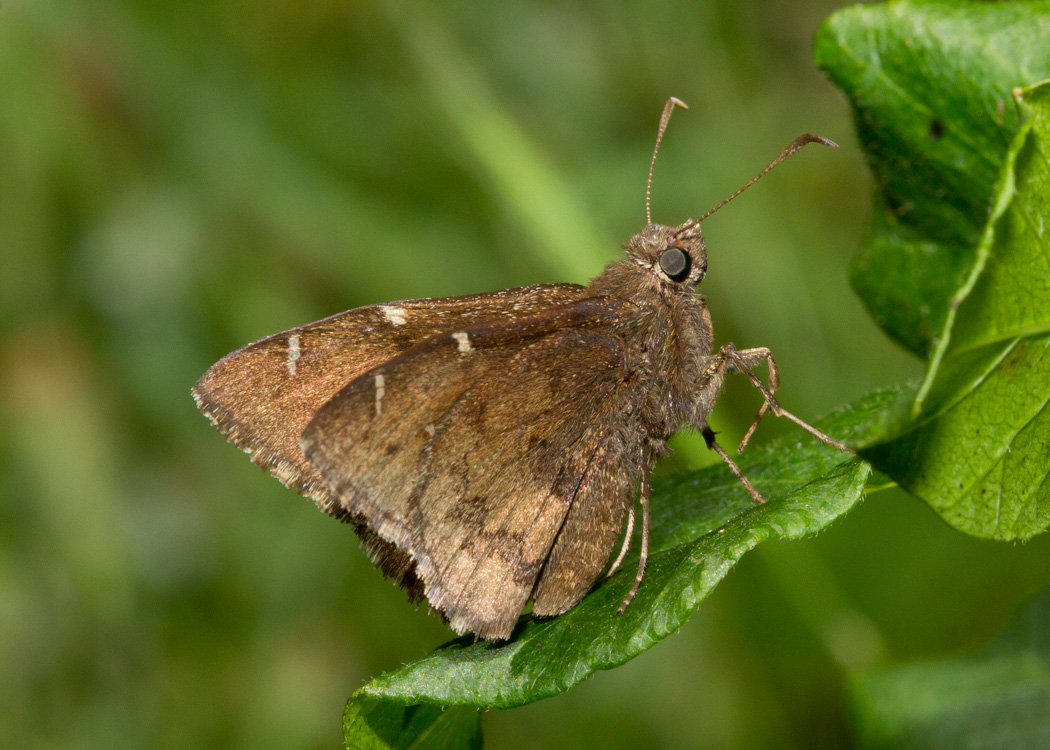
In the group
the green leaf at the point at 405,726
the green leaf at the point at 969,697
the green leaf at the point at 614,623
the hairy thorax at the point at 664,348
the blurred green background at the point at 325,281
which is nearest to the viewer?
the green leaf at the point at 614,623

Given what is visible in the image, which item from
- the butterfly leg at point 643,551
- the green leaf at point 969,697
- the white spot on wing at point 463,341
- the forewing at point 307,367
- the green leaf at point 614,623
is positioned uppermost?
the forewing at point 307,367

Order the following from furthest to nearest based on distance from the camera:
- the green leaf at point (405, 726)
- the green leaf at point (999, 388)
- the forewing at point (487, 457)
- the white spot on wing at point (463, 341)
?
the white spot on wing at point (463, 341), the forewing at point (487, 457), the green leaf at point (405, 726), the green leaf at point (999, 388)

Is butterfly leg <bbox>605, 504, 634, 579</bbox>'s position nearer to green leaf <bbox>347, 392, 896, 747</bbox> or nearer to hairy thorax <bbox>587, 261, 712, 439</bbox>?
green leaf <bbox>347, 392, 896, 747</bbox>

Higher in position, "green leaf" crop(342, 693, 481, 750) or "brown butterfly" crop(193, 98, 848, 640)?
"brown butterfly" crop(193, 98, 848, 640)

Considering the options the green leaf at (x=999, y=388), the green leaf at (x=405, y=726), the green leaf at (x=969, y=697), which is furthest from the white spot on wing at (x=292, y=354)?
the green leaf at (x=969, y=697)

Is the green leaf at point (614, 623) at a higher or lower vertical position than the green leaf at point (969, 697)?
higher

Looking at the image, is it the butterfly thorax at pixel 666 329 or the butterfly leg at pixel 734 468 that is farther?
the butterfly thorax at pixel 666 329

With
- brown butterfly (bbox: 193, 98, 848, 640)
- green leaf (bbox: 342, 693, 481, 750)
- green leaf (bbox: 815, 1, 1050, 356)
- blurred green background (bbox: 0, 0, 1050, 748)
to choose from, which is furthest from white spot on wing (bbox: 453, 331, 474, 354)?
blurred green background (bbox: 0, 0, 1050, 748)

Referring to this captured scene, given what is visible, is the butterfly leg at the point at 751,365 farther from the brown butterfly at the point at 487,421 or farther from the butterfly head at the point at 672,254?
the butterfly head at the point at 672,254
